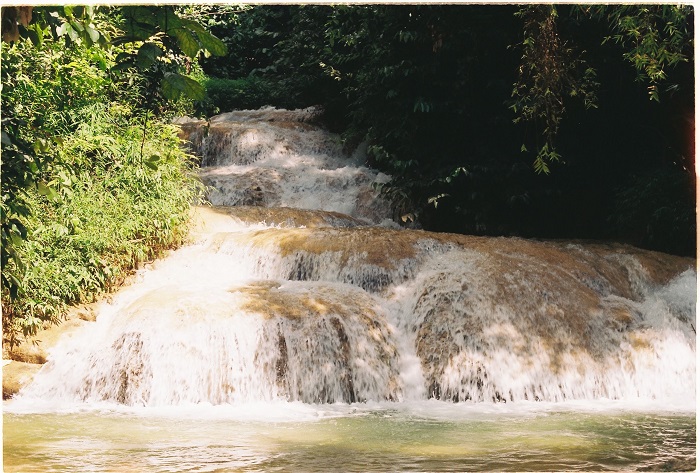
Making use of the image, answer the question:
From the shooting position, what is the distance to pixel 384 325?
6.75m

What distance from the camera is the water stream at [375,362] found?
14.3ft

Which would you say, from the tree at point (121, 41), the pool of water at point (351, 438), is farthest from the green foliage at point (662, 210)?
the tree at point (121, 41)

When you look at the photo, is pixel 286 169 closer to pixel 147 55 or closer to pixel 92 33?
pixel 92 33

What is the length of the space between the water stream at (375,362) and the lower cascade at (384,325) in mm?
17

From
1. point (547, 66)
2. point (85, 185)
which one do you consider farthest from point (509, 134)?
point (85, 185)

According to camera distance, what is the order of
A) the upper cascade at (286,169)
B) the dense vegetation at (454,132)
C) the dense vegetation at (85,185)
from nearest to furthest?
the dense vegetation at (85,185), the dense vegetation at (454,132), the upper cascade at (286,169)

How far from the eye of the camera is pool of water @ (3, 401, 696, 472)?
4000mm

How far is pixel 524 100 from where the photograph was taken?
841cm

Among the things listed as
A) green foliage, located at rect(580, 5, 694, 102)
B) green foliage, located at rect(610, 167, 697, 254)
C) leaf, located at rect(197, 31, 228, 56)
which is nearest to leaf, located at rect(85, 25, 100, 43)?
leaf, located at rect(197, 31, 228, 56)

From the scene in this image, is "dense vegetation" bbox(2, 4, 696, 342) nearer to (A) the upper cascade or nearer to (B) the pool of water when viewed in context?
(A) the upper cascade

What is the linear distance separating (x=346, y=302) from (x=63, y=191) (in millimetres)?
2866

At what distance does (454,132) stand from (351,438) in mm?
5950

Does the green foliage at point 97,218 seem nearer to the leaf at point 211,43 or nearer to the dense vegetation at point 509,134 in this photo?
the dense vegetation at point 509,134

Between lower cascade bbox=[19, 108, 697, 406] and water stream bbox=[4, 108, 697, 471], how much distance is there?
0.05 ft
